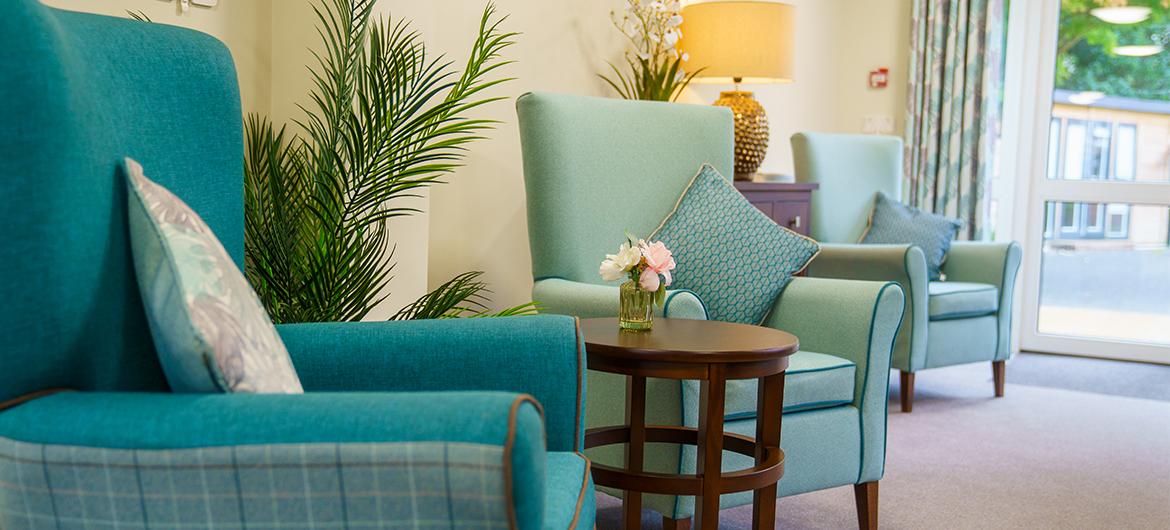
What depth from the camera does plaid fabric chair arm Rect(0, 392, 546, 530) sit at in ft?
3.24

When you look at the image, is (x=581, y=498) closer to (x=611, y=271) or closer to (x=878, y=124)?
(x=611, y=271)

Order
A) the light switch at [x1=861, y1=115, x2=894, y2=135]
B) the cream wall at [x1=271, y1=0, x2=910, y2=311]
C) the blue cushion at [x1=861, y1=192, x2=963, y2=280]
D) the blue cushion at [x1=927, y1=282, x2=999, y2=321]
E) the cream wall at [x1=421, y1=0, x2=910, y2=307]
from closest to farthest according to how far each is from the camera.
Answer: the cream wall at [x1=271, y1=0, x2=910, y2=311] < the cream wall at [x1=421, y1=0, x2=910, y2=307] < the blue cushion at [x1=927, y1=282, x2=999, y2=321] < the blue cushion at [x1=861, y1=192, x2=963, y2=280] < the light switch at [x1=861, y1=115, x2=894, y2=135]

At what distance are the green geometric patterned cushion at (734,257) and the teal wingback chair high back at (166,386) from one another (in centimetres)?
109

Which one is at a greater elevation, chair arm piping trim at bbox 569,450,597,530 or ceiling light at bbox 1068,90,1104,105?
ceiling light at bbox 1068,90,1104,105

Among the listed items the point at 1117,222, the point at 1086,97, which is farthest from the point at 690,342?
the point at 1086,97

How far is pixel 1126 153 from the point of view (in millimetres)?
5352

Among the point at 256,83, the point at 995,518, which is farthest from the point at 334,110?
the point at 995,518

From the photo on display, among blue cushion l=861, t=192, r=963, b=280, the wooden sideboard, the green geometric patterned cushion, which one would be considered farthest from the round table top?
blue cushion l=861, t=192, r=963, b=280

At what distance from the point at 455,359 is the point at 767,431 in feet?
2.60

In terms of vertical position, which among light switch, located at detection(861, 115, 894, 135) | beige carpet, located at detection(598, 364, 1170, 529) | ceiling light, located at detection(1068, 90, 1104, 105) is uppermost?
ceiling light, located at detection(1068, 90, 1104, 105)

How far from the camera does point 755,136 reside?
3875 mm

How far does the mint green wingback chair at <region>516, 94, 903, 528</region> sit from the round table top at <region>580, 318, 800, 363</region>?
0.14 m

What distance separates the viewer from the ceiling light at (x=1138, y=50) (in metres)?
5.30

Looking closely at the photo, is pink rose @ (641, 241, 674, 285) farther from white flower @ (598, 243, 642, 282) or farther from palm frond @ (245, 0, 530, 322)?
palm frond @ (245, 0, 530, 322)
